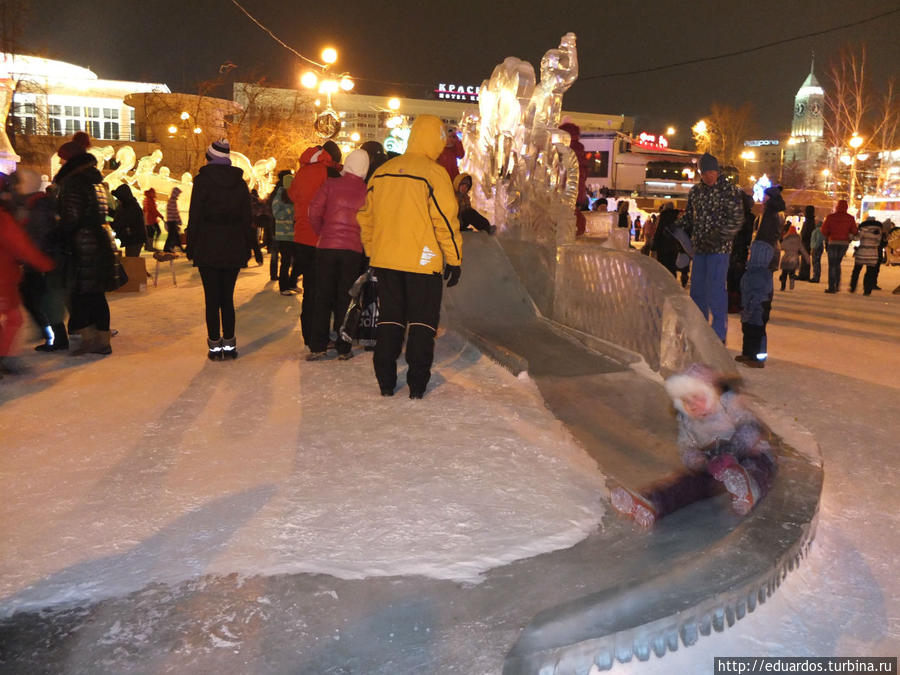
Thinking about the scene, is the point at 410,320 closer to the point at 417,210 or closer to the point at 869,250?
the point at 417,210

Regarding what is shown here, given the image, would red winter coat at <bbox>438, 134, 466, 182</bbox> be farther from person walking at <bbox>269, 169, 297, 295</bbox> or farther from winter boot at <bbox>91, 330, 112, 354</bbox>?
winter boot at <bbox>91, 330, 112, 354</bbox>

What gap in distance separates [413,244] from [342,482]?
1.72 metres

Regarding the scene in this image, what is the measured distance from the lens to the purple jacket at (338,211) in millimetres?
5355

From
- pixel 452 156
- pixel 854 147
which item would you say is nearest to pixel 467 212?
pixel 452 156

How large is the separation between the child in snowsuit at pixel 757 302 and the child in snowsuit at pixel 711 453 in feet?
9.46

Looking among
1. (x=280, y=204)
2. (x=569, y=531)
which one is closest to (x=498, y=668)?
(x=569, y=531)

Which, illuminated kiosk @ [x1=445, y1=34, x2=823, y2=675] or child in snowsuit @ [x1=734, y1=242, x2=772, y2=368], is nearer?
illuminated kiosk @ [x1=445, y1=34, x2=823, y2=675]

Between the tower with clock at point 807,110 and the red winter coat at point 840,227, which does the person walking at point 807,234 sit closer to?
the red winter coat at point 840,227

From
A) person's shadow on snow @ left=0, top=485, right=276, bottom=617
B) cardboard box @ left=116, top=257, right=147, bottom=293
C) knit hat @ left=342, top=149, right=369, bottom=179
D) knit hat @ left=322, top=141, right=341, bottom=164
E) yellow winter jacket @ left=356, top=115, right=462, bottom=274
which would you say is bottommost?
person's shadow on snow @ left=0, top=485, right=276, bottom=617

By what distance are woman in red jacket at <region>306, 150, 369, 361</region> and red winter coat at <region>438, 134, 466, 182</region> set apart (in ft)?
14.2

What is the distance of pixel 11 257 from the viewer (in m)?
4.33

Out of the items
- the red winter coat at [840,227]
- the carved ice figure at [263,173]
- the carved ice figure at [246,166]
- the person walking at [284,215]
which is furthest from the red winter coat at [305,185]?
the carved ice figure at [263,173]

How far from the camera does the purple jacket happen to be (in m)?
5.36

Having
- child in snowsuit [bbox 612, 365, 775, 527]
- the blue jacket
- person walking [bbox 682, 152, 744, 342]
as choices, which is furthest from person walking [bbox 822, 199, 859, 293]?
child in snowsuit [bbox 612, 365, 775, 527]
